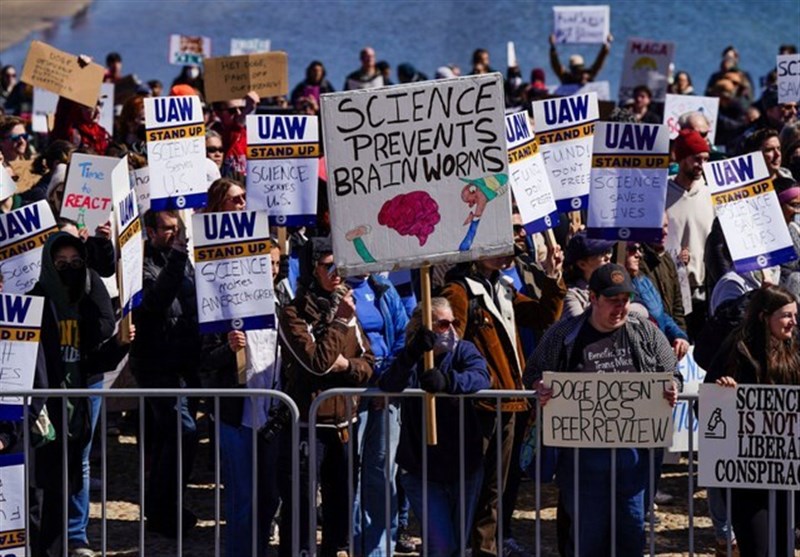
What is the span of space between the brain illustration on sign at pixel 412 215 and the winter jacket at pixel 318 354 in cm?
105

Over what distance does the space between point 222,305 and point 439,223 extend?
153 centimetres

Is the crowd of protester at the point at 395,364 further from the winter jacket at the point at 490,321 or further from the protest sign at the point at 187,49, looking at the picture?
the protest sign at the point at 187,49

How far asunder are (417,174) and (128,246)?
2.08 metres

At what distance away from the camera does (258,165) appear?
1120 cm

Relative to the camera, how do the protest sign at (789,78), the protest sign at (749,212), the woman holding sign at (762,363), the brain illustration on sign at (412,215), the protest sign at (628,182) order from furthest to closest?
the protest sign at (789,78), the protest sign at (749,212), the protest sign at (628,182), the woman holding sign at (762,363), the brain illustration on sign at (412,215)

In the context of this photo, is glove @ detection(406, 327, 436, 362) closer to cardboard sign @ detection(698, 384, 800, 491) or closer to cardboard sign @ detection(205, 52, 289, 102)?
cardboard sign @ detection(698, 384, 800, 491)

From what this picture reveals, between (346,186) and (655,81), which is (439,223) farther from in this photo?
(655,81)

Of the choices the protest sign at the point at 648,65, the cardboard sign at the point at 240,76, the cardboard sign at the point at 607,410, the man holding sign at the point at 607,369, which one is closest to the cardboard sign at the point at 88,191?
the man holding sign at the point at 607,369

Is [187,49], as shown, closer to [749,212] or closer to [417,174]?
[749,212]

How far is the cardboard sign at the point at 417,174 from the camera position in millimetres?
8164

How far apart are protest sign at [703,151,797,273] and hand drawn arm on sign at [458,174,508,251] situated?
2508 millimetres

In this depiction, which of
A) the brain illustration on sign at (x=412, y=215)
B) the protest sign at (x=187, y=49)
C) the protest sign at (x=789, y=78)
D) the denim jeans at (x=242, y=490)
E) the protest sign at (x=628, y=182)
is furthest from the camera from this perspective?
the protest sign at (x=187, y=49)

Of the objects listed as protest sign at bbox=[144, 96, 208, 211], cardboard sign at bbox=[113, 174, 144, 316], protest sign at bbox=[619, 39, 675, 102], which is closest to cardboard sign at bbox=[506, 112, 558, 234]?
protest sign at bbox=[144, 96, 208, 211]

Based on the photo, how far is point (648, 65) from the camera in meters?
20.7
